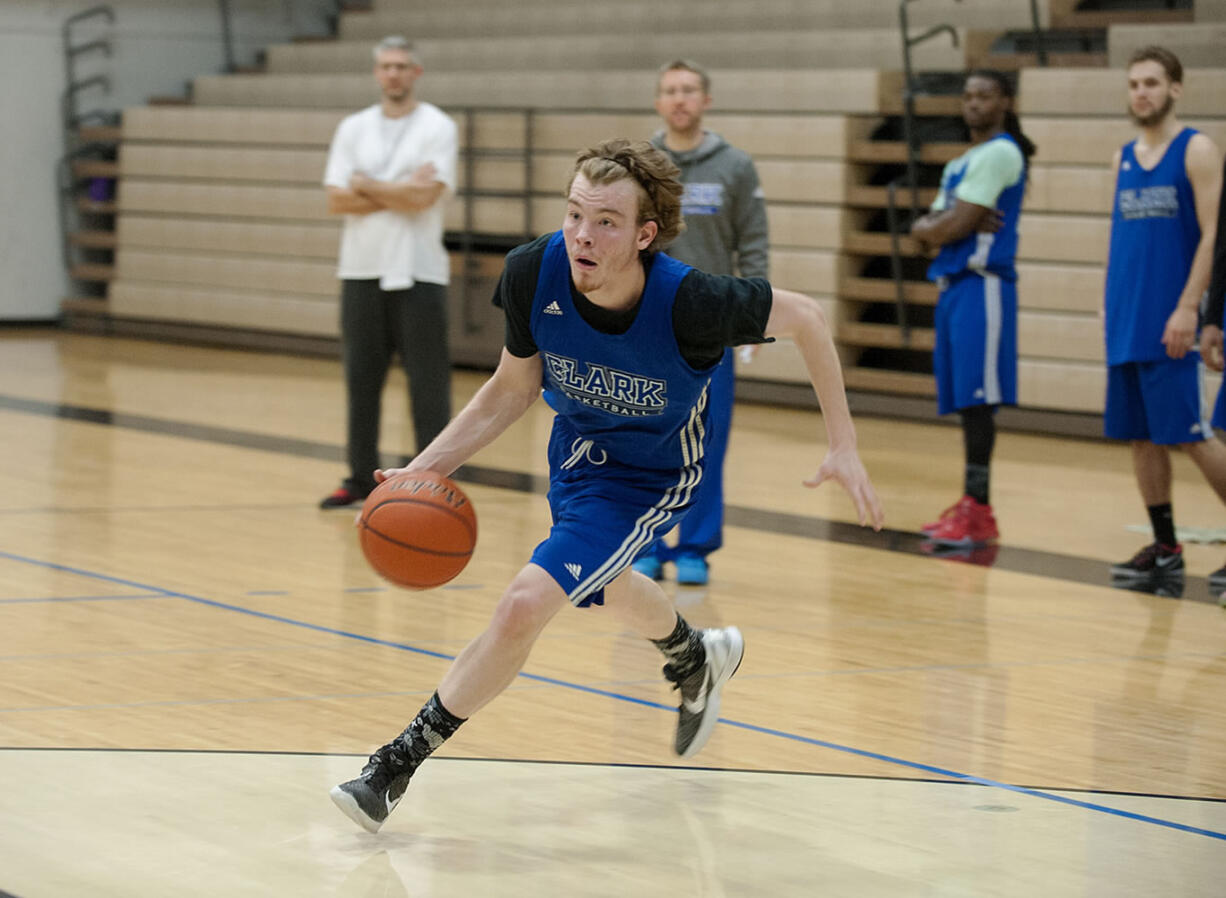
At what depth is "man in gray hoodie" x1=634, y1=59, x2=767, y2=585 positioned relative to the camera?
5.62 m

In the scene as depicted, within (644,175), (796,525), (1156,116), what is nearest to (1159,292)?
(1156,116)

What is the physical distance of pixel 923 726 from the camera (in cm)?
403

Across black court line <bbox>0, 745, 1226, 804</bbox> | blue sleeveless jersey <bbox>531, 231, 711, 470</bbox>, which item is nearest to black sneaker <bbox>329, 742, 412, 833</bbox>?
black court line <bbox>0, 745, 1226, 804</bbox>

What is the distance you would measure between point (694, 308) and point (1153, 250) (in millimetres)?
3151

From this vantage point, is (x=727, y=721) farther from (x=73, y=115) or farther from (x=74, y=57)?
(x=74, y=57)

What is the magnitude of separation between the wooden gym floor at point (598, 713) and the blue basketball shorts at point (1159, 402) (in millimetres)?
506

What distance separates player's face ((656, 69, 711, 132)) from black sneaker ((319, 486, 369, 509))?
206cm

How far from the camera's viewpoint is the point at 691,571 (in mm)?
5680

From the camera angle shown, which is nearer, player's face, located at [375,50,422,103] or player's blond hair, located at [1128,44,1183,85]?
player's blond hair, located at [1128,44,1183,85]

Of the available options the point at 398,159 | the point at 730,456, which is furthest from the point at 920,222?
the point at 730,456

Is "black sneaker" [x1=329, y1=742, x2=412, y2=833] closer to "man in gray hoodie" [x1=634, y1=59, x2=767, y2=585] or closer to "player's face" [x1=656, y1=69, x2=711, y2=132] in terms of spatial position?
"man in gray hoodie" [x1=634, y1=59, x2=767, y2=585]

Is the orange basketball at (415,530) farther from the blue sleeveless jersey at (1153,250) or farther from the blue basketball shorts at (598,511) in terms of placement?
the blue sleeveless jersey at (1153,250)

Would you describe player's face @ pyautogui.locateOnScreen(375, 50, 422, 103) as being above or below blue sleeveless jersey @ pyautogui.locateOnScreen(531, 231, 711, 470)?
above

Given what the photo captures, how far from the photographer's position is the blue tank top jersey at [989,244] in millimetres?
6457
